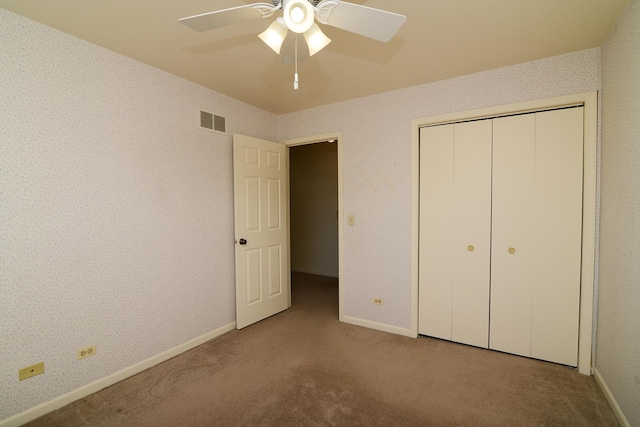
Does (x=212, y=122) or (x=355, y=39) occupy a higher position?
(x=355, y=39)

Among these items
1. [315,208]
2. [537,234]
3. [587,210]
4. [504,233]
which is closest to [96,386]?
[504,233]

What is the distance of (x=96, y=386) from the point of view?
2059 millimetres

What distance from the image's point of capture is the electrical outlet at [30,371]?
1.76 m

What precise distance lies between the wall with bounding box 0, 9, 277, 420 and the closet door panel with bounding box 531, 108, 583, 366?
295cm

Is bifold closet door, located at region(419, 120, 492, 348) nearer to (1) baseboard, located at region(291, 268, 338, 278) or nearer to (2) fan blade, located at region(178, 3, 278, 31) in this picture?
(2) fan blade, located at region(178, 3, 278, 31)

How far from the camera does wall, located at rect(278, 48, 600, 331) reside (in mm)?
2596

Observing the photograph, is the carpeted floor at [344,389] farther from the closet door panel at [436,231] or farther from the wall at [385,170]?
the wall at [385,170]

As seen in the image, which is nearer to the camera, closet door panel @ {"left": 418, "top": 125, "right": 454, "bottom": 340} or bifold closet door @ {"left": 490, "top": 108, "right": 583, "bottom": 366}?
bifold closet door @ {"left": 490, "top": 108, "right": 583, "bottom": 366}

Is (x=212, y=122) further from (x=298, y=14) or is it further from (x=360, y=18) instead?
(x=360, y=18)

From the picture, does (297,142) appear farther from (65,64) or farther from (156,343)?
(156,343)

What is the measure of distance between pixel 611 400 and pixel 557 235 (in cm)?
113

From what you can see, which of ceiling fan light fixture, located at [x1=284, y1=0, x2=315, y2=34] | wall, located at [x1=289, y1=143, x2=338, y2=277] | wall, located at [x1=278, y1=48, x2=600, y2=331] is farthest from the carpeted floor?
wall, located at [x1=289, y1=143, x2=338, y2=277]

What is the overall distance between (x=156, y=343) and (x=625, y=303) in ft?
10.9

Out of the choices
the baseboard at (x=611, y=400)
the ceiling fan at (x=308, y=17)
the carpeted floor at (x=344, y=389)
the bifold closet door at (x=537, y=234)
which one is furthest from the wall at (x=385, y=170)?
the ceiling fan at (x=308, y=17)
